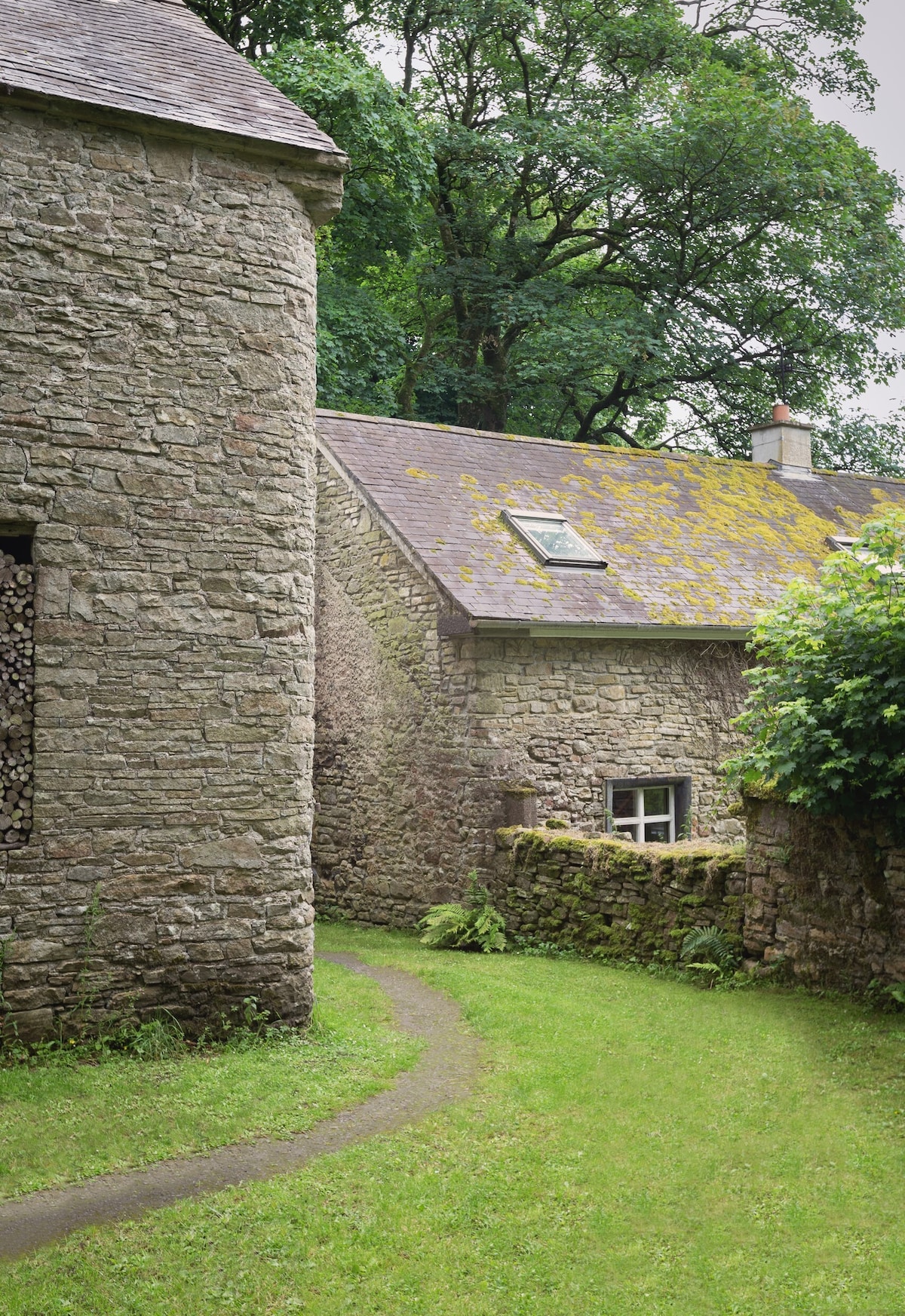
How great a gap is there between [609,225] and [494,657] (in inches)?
586

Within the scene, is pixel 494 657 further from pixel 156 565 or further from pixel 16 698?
pixel 16 698

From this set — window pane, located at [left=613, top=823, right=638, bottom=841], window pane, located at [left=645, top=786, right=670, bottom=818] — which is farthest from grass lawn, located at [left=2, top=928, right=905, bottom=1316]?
window pane, located at [left=645, top=786, right=670, bottom=818]

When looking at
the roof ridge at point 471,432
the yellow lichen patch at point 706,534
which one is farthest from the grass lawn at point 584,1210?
the roof ridge at point 471,432

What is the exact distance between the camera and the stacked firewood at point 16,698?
7.40 m

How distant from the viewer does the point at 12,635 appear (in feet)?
24.5

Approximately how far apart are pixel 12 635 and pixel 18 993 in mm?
2248

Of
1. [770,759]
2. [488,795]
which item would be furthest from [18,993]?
[488,795]

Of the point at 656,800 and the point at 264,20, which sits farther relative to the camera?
the point at 264,20

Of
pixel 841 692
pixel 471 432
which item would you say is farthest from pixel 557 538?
pixel 841 692

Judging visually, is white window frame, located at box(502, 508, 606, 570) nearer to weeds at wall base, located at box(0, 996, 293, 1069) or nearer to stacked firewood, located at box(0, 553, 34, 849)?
weeds at wall base, located at box(0, 996, 293, 1069)

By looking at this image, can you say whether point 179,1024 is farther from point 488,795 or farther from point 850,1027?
point 488,795

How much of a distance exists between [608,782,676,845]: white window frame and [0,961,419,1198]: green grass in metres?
5.93

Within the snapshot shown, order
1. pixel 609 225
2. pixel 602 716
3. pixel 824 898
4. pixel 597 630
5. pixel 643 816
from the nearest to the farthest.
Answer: pixel 824 898, pixel 597 630, pixel 602 716, pixel 643 816, pixel 609 225

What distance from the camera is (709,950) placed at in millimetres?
9828
